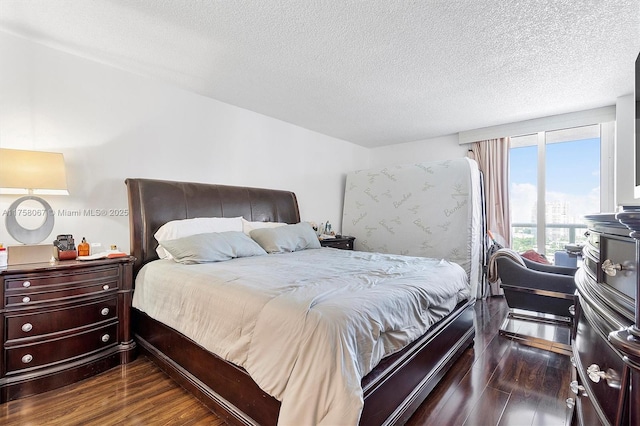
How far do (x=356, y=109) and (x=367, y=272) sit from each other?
2.46m

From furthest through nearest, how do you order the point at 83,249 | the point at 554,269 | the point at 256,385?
the point at 554,269 → the point at 83,249 → the point at 256,385

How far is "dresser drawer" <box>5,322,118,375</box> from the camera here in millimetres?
1867

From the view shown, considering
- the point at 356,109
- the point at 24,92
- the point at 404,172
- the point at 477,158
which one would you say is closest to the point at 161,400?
the point at 24,92

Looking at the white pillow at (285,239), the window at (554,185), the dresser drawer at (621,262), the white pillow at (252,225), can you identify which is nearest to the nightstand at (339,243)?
the white pillow at (285,239)

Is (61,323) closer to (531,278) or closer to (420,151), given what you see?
(531,278)

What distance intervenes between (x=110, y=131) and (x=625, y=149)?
17.7 ft

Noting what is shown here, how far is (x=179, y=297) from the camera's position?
1962 millimetres

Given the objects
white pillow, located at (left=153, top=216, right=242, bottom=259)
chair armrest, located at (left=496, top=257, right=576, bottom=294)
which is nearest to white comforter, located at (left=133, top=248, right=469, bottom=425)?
white pillow, located at (left=153, top=216, right=242, bottom=259)

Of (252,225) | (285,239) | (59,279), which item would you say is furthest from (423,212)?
(59,279)

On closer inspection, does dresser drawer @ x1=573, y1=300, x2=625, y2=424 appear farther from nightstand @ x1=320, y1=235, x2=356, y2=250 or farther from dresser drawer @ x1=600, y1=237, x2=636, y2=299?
nightstand @ x1=320, y1=235, x2=356, y2=250

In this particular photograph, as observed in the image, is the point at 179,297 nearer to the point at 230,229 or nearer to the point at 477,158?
the point at 230,229

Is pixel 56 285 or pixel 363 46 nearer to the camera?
pixel 56 285

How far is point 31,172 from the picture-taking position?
2080mm

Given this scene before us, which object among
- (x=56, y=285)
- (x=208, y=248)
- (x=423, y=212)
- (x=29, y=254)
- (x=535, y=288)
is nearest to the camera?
(x=56, y=285)
